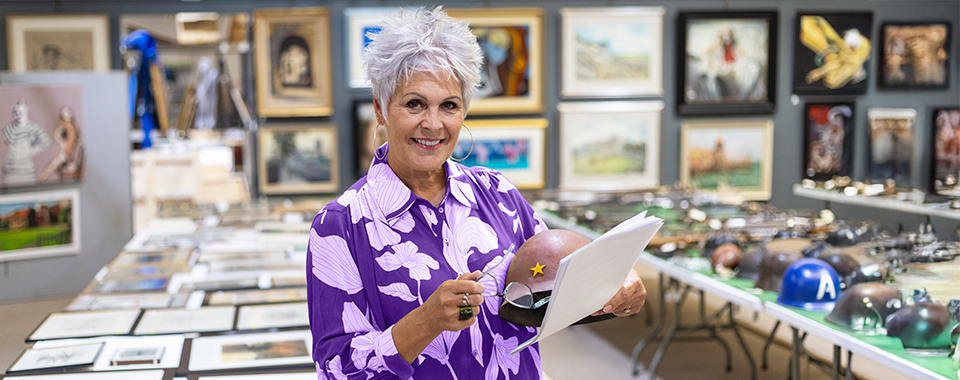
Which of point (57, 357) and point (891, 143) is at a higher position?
point (891, 143)

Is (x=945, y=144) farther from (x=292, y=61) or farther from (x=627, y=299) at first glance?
(x=627, y=299)

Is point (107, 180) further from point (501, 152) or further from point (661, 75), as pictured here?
point (661, 75)

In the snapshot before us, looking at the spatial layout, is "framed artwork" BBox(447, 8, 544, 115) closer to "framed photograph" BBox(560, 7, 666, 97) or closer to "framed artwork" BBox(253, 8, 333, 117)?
"framed photograph" BBox(560, 7, 666, 97)

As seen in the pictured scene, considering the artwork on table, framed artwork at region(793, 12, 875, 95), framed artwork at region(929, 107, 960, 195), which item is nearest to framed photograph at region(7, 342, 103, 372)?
the artwork on table

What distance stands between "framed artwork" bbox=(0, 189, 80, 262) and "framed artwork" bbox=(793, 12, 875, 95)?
23.0ft

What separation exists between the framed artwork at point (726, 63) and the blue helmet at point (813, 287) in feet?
15.9

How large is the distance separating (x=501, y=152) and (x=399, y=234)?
622cm

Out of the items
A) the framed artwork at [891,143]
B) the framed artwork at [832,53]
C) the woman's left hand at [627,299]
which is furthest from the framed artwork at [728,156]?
the woman's left hand at [627,299]

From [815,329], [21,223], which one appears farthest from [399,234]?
[21,223]

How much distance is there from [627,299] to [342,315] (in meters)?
0.55

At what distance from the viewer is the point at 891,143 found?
819cm

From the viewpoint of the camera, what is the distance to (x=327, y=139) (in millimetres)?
7453

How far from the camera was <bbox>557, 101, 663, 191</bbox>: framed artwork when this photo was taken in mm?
7762

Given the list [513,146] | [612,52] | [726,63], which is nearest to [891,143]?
[726,63]
